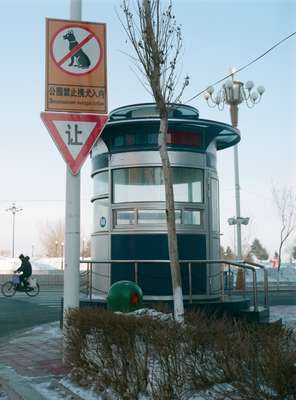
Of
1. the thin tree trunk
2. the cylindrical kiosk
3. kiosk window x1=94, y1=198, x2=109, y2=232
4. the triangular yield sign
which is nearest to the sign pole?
the triangular yield sign

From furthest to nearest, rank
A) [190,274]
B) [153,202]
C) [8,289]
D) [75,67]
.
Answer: [8,289] → [153,202] → [190,274] → [75,67]

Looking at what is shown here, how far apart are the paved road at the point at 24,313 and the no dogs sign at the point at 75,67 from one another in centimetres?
594

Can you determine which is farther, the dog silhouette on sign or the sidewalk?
the dog silhouette on sign

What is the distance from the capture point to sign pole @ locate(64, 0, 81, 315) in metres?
7.22

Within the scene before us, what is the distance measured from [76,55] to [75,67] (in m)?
0.16

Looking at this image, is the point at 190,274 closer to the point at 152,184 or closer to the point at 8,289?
the point at 152,184

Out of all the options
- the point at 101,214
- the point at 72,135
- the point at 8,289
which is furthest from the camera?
the point at 8,289

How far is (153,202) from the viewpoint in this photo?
11.4 meters

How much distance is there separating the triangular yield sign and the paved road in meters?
5.57

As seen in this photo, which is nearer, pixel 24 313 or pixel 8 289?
pixel 24 313

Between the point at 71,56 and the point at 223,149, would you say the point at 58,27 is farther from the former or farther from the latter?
the point at 223,149

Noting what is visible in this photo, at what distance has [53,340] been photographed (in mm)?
10312

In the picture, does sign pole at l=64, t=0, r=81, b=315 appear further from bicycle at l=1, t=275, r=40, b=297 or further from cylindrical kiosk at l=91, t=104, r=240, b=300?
bicycle at l=1, t=275, r=40, b=297

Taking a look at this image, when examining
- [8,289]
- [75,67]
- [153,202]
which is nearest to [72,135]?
[75,67]
